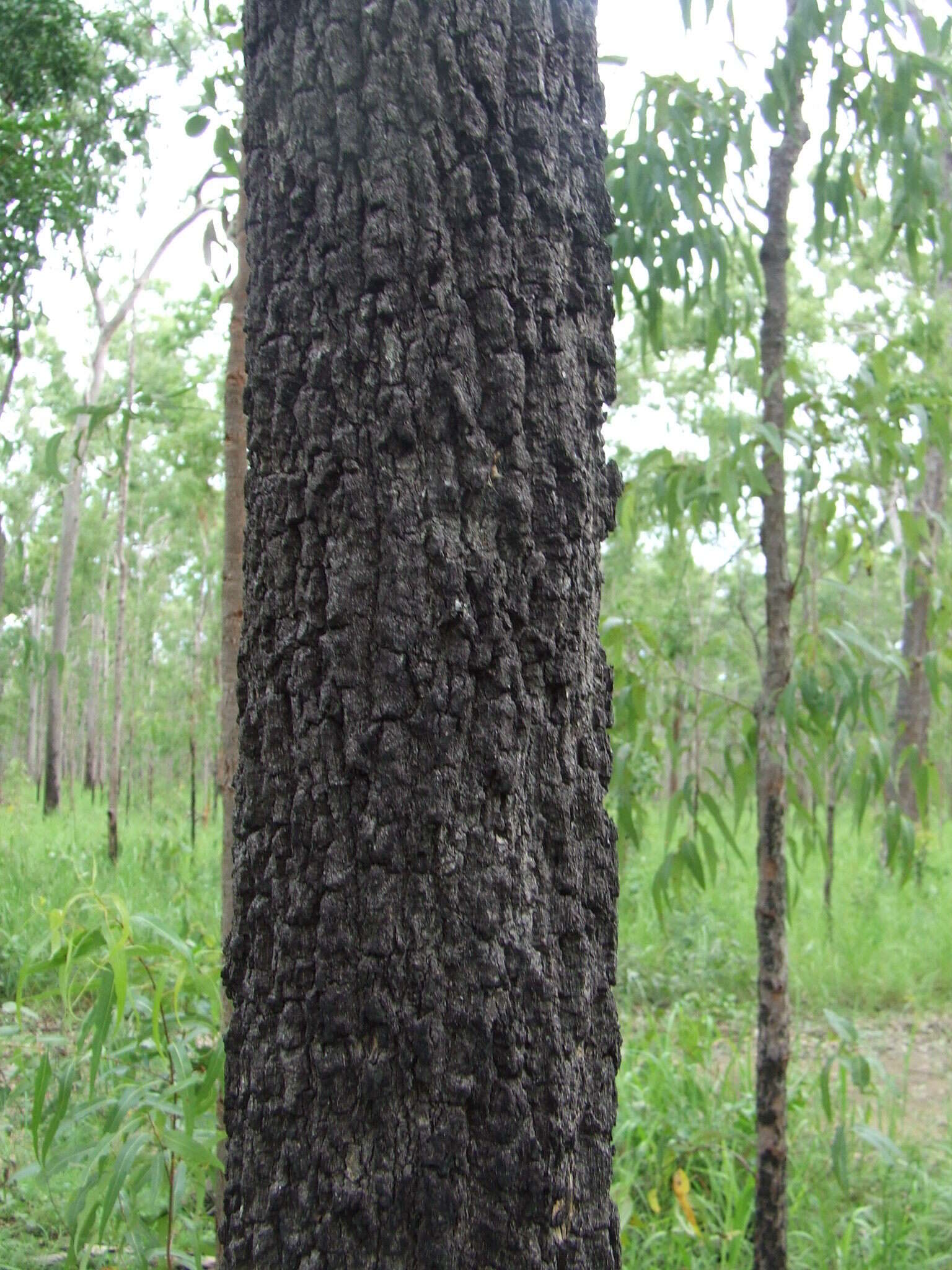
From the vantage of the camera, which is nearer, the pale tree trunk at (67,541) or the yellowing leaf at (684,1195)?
the yellowing leaf at (684,1195)

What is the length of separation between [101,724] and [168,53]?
2014cm

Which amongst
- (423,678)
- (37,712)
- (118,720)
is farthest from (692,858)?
(37,712)

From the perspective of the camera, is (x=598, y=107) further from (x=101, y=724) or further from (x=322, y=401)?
(x=101, y=724)

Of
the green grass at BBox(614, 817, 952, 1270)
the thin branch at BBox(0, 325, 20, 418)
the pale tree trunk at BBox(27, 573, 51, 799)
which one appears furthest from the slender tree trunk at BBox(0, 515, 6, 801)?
the pale tree trunk at BBox(27, 573, 51, 799)

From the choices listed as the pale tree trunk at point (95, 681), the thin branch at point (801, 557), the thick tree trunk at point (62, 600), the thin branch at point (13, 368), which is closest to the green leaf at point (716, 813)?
the thin branch at point (801, 557)

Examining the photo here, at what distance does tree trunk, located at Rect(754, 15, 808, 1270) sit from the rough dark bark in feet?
4.09

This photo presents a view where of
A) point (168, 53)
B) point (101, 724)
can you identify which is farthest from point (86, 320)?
point (101, 724)

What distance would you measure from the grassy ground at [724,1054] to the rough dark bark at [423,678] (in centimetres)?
75

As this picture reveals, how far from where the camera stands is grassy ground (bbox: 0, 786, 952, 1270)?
105 inches

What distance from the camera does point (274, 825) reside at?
3.31 ft

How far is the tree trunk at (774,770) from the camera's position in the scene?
2.19m

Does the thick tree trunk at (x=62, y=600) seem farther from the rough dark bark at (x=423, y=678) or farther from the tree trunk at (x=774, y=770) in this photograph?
the rough dark bark at (x=423, y=678)

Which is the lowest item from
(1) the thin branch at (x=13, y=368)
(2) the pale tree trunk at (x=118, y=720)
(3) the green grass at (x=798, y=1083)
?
(3) the green grass at (x=798, y=1083)

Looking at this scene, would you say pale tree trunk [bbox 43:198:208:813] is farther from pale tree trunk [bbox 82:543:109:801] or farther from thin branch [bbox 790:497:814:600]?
thin branch [bbox 790:497:814:600]
